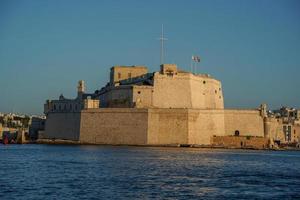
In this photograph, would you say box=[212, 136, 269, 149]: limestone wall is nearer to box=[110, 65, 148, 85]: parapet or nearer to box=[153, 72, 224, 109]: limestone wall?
box=[153, 72, 224, 109]: limestone wall

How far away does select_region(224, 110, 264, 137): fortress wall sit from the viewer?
4341 centimetres

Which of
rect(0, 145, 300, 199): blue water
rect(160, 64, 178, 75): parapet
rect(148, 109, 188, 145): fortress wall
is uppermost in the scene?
rect(160, 64, 178, 75): parapet

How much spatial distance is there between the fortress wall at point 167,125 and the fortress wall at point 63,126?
6776 millimetres

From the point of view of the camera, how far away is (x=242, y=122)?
43562 mm

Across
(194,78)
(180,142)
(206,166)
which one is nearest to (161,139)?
(180,142)

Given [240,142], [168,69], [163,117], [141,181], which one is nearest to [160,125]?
[163,117]

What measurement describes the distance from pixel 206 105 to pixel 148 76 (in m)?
5.02

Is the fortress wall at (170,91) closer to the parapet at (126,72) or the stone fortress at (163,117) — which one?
the stone fortress at (163,117)

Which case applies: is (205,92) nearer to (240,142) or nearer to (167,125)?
(240,142)

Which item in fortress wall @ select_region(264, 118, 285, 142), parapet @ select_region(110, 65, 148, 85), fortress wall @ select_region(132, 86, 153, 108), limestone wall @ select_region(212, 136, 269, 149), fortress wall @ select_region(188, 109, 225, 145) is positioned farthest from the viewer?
fortress wall @ select_region(264, 118, 285, 142)

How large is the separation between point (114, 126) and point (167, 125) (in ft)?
12.5

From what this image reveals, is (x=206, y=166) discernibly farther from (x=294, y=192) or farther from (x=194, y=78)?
(x=194, y=78)

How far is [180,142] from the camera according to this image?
40.3 m

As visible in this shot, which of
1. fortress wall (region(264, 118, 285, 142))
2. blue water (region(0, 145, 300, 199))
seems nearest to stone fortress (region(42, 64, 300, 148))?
fortress wall (region(264, 118, 285, 142))
